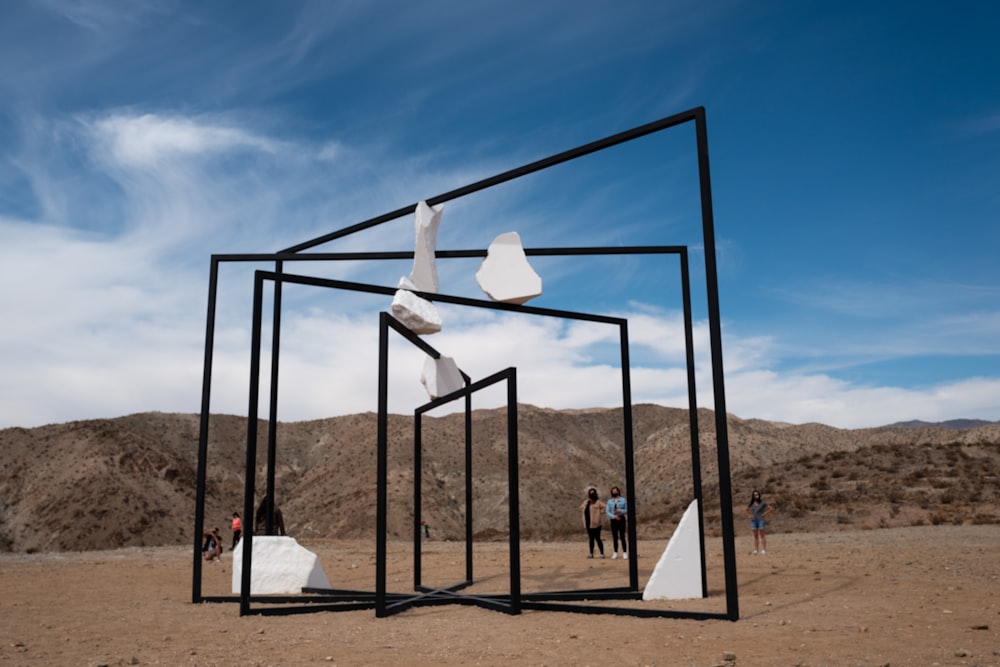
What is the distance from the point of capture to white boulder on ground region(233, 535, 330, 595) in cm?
1171

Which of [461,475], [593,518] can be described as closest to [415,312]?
[593,518]

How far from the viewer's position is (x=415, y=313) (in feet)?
33.2

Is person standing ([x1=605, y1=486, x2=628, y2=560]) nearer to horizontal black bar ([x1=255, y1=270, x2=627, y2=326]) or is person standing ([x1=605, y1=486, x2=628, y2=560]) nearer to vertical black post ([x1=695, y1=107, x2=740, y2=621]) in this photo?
horizontal black bar ([x1=255, y1=270, x2=627, y2=326])

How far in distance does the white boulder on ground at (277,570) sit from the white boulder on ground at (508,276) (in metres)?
4.59

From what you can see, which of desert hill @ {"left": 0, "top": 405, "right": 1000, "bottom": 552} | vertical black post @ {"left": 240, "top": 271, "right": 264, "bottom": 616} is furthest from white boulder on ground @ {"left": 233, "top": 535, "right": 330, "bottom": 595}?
desert hill @ {"left": 0, "top": 405, "right": 1000, "bottom": 552}

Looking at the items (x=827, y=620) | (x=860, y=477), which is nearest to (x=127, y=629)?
(x=827, y=620)

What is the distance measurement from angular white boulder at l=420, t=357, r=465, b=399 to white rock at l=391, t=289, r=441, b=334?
2.44 feet

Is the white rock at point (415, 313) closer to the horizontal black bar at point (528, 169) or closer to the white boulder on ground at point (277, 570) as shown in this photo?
the horizontal black bar at point (528, 169)

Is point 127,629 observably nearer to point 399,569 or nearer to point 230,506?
point 399,569

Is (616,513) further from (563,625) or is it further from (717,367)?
(717,367)

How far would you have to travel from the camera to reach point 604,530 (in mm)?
33594

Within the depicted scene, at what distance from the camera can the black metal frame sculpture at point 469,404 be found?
8.31 meters

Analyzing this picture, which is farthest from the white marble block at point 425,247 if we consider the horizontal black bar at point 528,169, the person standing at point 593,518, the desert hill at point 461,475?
the desert hill at point 461,475

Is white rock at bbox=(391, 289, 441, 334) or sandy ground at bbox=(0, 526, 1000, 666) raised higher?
white rock at bbox=(391, 289, 441, 334)
